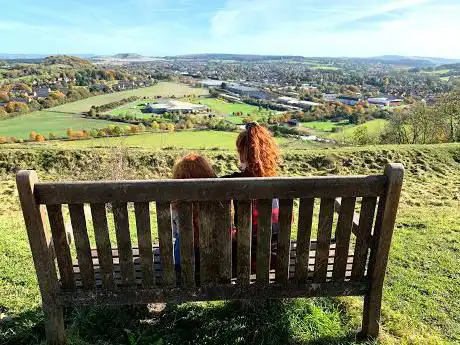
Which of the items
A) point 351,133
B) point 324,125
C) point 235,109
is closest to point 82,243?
point 351,133

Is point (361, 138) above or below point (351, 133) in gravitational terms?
above

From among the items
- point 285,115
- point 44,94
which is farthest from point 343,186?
point 44,94

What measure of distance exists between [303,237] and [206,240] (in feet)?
2.60

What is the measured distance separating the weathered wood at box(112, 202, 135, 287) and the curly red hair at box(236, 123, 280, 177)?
1.17 meters

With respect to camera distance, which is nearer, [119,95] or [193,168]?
[193,168]

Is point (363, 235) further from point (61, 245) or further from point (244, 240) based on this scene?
point (61, 245)

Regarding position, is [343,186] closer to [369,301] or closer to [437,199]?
[369,301]

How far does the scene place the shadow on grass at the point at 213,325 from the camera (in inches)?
139

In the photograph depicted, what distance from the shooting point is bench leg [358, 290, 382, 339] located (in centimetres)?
350

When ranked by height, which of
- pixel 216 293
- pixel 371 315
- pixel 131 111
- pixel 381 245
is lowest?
pixel 131 111

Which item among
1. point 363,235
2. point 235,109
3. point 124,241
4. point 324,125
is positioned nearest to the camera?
point 124,241

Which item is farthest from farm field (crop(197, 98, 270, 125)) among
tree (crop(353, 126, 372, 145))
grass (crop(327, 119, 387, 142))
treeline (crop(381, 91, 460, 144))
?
treeline (crop(381, 91, 460, 144))

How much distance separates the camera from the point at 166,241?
3172 millimetres

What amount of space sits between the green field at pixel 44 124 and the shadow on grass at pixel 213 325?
3318 centimetres
